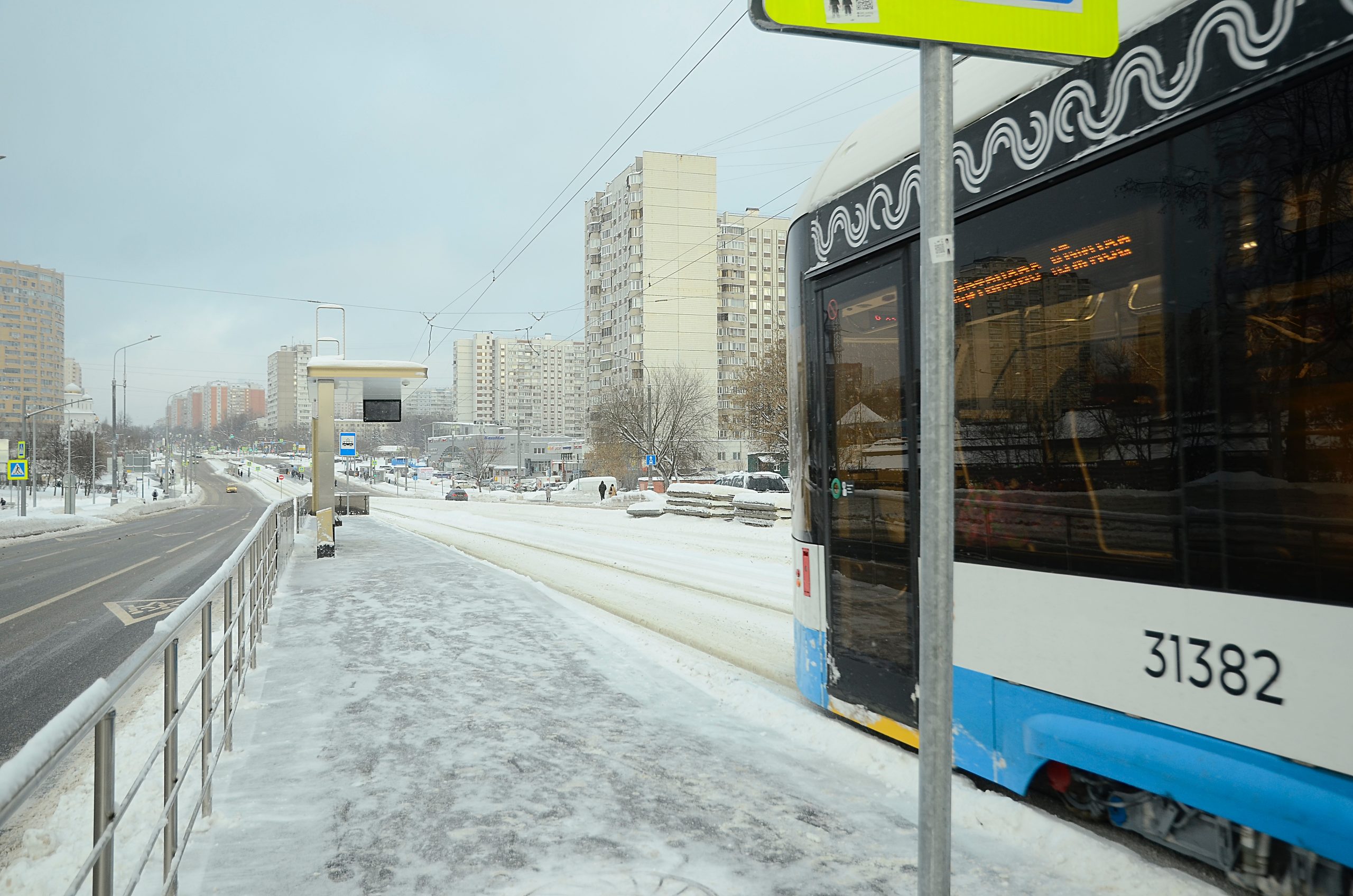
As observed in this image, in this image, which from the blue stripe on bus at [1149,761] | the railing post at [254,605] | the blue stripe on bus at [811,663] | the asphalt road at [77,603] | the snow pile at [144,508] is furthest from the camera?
the snow pile at [144,508]

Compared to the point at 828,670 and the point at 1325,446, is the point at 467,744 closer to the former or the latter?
the point at 828,670

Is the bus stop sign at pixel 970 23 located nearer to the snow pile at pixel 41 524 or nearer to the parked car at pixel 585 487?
the snow pile at pixel 41 524

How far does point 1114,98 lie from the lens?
3113 millimetres

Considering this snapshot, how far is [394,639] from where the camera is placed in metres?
7.74

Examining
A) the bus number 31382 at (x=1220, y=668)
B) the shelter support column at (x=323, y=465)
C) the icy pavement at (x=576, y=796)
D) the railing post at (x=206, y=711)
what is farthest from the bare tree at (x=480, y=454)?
the bus number 31382 at (x=1220, y=668)

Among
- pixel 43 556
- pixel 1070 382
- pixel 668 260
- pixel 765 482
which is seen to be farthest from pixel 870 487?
pixel 668 260

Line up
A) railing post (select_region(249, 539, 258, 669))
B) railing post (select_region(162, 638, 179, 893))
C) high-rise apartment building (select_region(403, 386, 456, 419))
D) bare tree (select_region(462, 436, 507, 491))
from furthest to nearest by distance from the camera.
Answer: high-rise apartment building (select_region(403, 386, 456, 419)), bare tree (select_region(462, 436, 507, 491)), railing post (select_region(249, 539, 258, 669)), railing post (select_region(162, 638, 179, 893))

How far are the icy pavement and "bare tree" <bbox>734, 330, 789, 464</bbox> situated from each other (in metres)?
36.5

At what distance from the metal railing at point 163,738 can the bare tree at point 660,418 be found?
162ft

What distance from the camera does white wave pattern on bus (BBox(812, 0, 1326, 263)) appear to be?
8.71ft

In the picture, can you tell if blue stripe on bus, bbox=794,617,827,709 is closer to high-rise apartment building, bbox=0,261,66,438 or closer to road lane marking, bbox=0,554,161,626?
road lane marking, bbox=0,554,161,626

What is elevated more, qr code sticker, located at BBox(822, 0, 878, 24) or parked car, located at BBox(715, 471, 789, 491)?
qr code sticker, located at BBox(822, 0, 878, 24)

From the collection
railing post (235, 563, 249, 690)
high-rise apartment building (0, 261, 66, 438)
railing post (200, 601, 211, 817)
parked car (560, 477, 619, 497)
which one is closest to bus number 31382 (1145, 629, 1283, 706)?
railing post (200, 601, 211, 817)

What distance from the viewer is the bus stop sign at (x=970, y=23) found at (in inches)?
75.0
